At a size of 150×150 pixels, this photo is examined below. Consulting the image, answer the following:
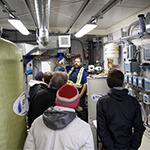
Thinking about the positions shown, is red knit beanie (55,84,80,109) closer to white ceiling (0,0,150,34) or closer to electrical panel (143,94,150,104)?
white ceiling (0,0,150,34)

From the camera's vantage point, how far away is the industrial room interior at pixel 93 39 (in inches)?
109

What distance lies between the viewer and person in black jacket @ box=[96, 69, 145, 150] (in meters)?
1.73

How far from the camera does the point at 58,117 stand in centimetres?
123

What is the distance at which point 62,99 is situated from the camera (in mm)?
1319

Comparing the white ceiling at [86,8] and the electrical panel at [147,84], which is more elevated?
the white ceiling at [86,8]

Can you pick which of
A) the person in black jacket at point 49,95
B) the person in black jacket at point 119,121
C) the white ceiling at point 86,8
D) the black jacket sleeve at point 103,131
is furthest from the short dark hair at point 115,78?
the white ceiling at point 86,8

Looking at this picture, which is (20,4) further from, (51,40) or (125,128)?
(125,128)

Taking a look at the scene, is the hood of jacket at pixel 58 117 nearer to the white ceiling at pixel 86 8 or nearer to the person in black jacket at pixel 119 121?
the person in black jacket at pixel 119 121

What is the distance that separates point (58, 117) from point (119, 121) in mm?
840

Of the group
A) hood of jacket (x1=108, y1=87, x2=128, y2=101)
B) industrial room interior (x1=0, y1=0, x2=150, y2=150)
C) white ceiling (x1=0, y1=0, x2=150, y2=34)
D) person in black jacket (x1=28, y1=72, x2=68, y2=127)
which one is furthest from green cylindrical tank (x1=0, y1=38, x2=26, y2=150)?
white ceiling (x1=0, y1=0, x2=150, y2=34)

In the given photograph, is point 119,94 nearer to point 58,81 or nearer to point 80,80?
point 58,81

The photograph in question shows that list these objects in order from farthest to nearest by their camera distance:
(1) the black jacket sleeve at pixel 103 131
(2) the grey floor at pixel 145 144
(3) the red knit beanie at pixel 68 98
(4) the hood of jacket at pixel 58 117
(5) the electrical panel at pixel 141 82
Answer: (5) the electrical panel at pixel 141 82 → (2) the grey floor at pixel 145 144 → (1) the black jacket sleeve at pixel 103 131 → (3) the red knit beanie at pixel 68 98 → (4) the hood of jacket at pixel 58 117

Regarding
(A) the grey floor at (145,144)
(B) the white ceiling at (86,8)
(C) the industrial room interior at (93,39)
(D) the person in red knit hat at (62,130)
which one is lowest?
(A) the grey floor at (145,144)

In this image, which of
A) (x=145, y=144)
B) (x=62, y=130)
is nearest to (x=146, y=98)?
(x=145, y=144)
